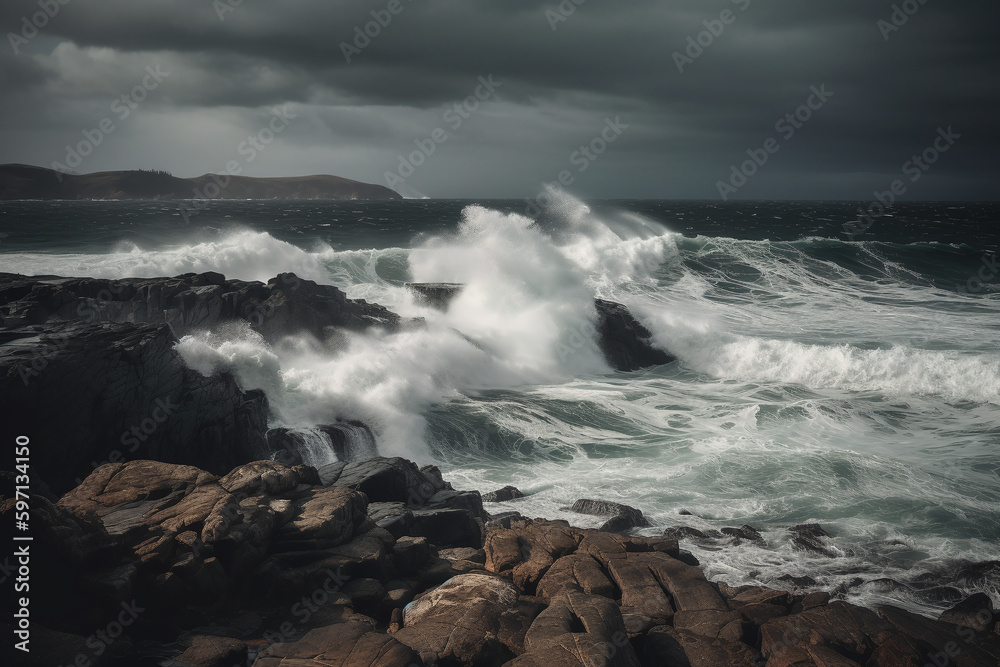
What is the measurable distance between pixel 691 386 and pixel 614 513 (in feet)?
32.2

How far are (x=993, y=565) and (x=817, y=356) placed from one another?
38.5ft

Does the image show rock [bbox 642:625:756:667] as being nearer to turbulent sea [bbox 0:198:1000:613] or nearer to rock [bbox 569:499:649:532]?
turbulent sea [bbox 0:198:1000:613]

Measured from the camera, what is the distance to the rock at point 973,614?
7.08m

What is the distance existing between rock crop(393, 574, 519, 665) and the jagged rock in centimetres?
597

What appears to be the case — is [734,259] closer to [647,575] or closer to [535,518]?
[535,518]

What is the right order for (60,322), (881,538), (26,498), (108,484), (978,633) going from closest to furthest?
(26,498) < (978,633) < (108,484) < (881,538) < (60,322)

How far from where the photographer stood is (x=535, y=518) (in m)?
10.8

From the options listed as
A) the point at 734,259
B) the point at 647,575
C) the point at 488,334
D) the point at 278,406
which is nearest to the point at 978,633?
the point at 647,575

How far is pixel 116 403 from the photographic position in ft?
33.6

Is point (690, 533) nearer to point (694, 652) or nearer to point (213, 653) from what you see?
point (694, 652)

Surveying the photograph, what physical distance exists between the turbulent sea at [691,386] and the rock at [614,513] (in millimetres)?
278

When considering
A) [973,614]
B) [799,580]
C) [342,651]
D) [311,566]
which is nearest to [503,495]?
[311,566]

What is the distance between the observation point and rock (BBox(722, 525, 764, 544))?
393 inches

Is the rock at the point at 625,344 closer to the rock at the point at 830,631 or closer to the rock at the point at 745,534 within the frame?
the rock at the point at 745,534
